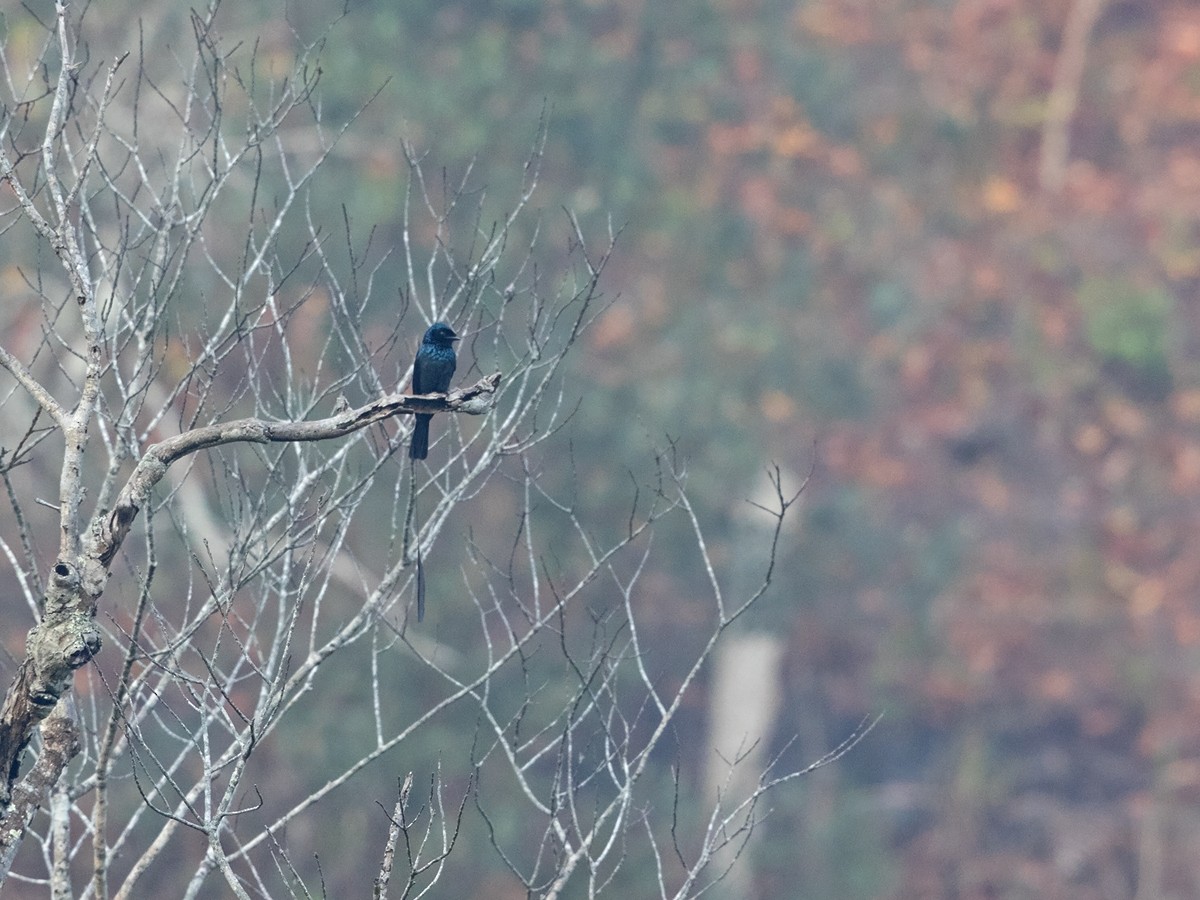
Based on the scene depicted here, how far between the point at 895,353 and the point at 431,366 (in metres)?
8.77

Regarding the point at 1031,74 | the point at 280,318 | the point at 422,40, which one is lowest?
the point at 280,318

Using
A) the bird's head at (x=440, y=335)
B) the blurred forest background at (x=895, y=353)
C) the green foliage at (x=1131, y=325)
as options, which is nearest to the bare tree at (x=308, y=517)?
the bird's head at (x=440, y=335)

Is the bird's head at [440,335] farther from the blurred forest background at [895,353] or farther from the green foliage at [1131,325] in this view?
the green foliage at [1131,325]

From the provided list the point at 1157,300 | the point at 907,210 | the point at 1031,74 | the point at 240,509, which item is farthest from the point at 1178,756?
the point at 240,509

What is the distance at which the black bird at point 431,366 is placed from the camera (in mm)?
5207

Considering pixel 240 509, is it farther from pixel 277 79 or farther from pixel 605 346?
pixel 605 346

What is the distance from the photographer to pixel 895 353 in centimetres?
1339

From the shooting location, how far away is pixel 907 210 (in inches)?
551

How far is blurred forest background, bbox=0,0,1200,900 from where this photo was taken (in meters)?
10.4

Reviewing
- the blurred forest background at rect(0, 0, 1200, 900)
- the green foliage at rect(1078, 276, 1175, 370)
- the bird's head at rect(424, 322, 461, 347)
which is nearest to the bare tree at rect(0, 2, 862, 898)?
the bird's head at rect(424, 322, 461, 347)

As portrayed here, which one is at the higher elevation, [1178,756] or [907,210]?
[907,210]

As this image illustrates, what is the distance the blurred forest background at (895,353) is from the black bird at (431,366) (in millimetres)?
4061

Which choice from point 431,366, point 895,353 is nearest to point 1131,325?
point 895,353

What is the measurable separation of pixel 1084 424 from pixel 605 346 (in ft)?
17.3
